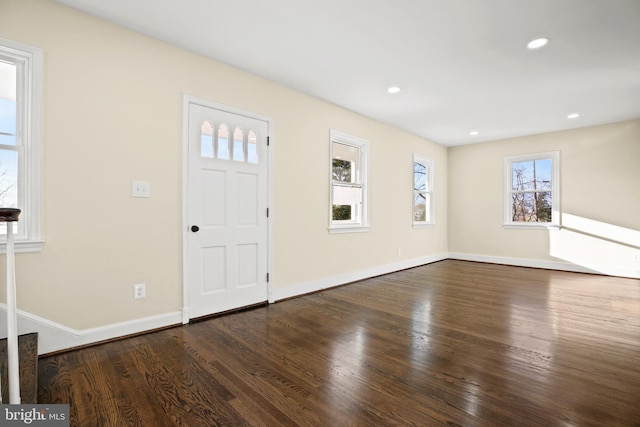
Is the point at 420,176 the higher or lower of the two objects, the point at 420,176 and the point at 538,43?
the lower

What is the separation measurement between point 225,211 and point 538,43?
347 cm

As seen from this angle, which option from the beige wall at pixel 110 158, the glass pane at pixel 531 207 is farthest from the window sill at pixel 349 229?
the glass pane at pixel 531 207

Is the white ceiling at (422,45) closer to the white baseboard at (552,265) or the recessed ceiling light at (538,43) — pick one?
the recessed ceiling light at (538,43)

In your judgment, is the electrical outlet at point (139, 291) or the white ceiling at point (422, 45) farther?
the electrical outlet at point (139, 291)

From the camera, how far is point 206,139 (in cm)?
313

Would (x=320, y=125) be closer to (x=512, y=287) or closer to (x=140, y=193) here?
(x=140, y=193)

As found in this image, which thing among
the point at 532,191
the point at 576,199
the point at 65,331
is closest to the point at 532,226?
the point at 532,191

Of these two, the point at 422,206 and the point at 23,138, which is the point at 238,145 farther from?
the point at 422,206

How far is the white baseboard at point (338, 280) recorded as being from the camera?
379 centimetres

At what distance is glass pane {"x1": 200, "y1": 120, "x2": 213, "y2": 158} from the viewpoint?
309cm

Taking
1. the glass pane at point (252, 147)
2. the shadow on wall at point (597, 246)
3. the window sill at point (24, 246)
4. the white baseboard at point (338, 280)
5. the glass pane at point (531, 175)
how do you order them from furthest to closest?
the glass pane at point (531, 175) < the shadow on wall at point (597, 246) < the white baseboard at point (338, 280) < the glass pane at point (252, 147) < the window sill at point (24, 246)

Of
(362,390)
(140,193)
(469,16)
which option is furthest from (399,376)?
(469,16)

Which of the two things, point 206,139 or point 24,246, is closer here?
point 24,246

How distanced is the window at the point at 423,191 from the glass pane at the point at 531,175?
1.67 metres
